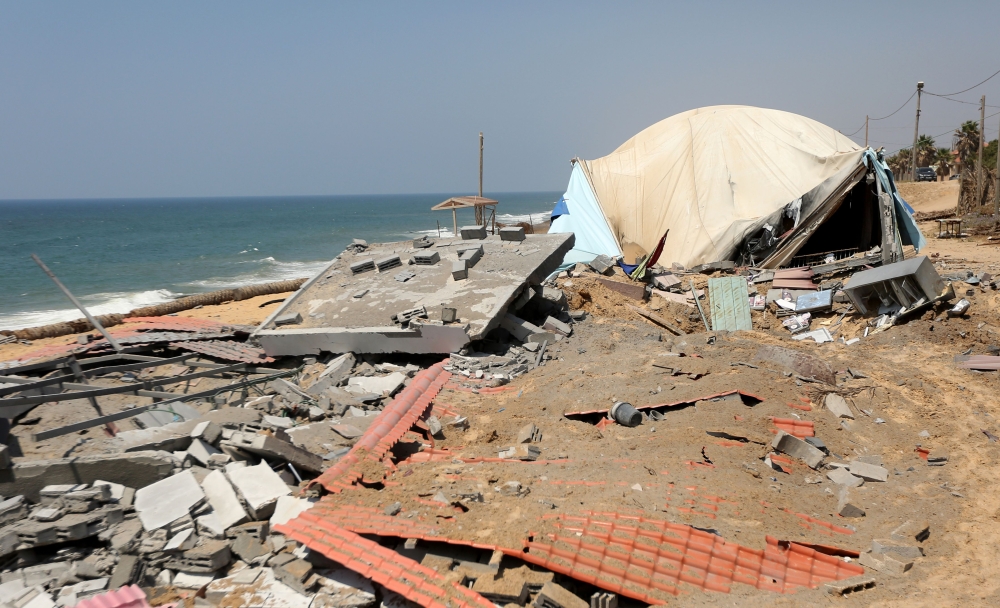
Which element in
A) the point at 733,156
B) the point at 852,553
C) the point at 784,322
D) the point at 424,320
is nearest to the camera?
the point at 852,553

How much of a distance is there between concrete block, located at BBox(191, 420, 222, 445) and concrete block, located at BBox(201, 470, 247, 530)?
0.58 metres

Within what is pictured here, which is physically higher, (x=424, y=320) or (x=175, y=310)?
(x=424, y=320)

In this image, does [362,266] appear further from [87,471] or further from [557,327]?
[87,471]

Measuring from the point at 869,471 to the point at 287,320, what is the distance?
835cm

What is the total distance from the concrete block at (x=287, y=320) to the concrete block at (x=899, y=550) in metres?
8.48

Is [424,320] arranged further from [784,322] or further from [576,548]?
[784,322]

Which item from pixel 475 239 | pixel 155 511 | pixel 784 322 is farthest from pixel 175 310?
pixel 784 322

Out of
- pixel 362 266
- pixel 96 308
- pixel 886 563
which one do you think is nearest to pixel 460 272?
pixel 362 266

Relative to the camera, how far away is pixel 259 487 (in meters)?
4.95

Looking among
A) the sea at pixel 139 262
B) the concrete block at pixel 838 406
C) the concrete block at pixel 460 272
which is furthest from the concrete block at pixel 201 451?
the sea at pixel 139 262

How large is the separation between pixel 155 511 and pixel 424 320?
16.0 feet

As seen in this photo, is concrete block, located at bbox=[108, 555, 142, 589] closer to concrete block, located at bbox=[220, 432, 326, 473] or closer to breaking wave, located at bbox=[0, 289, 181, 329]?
concrete block, located at bbox=[220, 432, 326, 473]

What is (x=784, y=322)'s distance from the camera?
1199 cm

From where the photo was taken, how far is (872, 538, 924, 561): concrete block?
166 inches
